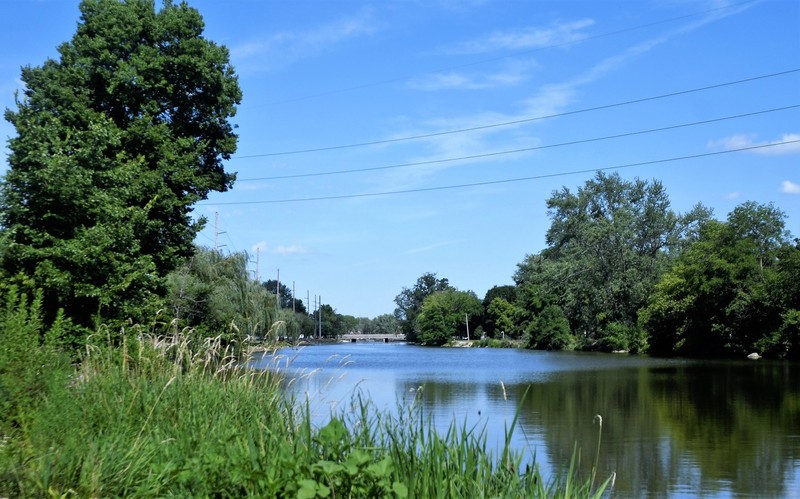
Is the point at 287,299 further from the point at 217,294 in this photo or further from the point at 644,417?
the point at 644,417

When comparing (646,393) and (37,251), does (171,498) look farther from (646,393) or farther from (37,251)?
(646,393)

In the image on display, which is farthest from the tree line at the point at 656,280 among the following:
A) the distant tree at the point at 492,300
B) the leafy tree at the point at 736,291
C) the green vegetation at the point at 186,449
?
the green vegetation at the point at 186,449

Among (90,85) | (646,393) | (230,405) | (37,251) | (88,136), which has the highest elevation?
(90,85)

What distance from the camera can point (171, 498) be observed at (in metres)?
4.86

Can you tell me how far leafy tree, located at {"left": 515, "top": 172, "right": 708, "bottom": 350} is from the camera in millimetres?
61688

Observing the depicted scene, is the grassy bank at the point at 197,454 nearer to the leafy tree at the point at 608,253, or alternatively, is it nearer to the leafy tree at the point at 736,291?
the leafy tree at the point at 736,291

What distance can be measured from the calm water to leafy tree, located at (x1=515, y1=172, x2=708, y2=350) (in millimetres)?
28322

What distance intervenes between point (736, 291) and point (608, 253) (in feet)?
51.2

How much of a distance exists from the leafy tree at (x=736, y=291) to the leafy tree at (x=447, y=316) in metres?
59.1

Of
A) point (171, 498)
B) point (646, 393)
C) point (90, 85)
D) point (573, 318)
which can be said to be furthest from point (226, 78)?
point (573, 318)

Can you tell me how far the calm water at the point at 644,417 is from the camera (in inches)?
447

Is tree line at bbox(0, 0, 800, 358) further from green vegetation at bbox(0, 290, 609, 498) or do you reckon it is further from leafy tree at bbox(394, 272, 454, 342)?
leafy tree at bbox(394, 272, 454, 342)

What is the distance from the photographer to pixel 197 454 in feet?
18.4

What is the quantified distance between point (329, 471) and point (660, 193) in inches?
2757
